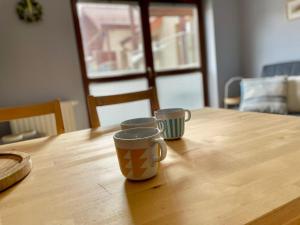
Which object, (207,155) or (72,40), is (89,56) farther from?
(207,155)

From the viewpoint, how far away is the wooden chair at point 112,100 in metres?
1.22

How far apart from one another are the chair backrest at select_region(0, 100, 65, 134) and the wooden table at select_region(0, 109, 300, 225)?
0.38 meters

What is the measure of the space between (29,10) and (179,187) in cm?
231

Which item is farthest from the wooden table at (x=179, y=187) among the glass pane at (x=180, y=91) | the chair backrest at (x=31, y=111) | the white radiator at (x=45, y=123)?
the glass pane at (x=180, y=91)

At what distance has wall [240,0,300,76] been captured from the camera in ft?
9.32

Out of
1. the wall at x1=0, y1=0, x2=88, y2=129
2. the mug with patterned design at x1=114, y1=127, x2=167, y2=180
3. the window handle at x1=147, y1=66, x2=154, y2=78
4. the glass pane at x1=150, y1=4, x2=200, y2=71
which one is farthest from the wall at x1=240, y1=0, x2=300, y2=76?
the mug with patterned design at x1=114, y1=127, x2=167, y2=180

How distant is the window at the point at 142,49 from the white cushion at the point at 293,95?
119cm

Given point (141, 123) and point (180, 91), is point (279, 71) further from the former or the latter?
point (141, 123)

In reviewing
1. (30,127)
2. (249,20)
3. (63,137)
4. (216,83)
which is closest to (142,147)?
(63,137)

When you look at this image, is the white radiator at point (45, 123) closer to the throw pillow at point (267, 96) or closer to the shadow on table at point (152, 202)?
the throw pillow at point (267, 96)

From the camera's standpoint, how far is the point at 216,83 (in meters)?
3.35

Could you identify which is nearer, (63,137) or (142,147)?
(142,147)

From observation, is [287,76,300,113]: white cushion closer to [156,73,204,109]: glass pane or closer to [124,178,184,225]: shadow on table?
[156,73,204,109]: glass pane

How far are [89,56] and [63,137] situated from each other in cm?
185
